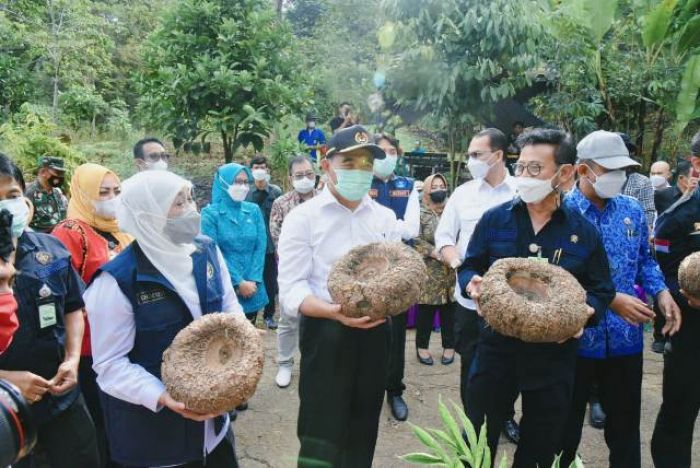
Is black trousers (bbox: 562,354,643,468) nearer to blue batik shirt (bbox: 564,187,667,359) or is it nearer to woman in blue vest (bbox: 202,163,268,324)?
blue batik shirt (bbox: 564,187,667,359)

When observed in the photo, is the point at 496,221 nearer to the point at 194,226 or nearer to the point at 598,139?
the point at 598,139

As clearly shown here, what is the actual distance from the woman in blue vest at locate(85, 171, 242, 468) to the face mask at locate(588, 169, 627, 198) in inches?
88.2

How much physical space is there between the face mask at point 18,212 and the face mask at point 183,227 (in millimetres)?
708

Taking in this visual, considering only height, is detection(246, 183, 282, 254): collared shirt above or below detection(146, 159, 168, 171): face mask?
below

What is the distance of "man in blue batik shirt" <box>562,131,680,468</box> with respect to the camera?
3.00 meters

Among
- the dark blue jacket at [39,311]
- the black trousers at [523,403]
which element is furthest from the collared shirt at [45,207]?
the black trousers at [523,403]

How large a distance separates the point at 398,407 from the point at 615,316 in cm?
208

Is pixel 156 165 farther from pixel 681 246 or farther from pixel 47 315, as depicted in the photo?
pixel 681 246

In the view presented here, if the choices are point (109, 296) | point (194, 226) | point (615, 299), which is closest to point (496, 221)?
point (615, 299)

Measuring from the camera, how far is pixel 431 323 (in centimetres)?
562

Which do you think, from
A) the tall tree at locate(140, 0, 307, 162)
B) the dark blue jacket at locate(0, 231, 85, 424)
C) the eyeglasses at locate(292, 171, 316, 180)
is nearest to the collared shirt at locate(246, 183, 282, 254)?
the tall tree at locate(140, 0, 307, 162)

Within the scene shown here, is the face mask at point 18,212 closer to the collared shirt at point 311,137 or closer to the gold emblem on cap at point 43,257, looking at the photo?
the gold emblem on cap at point 43,257

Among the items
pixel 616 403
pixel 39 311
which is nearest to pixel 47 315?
pixel 39 311

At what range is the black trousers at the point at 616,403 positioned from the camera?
3.03 metres
